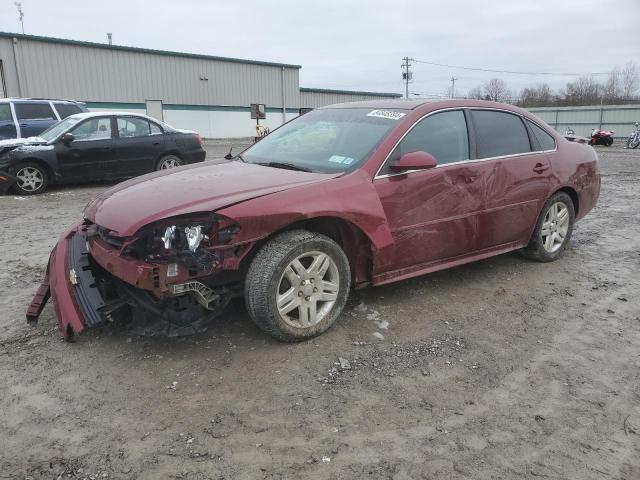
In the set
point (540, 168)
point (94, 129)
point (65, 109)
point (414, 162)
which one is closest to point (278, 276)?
point (414, 162)

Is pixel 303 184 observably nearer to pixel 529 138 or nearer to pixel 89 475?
pixel 89 475

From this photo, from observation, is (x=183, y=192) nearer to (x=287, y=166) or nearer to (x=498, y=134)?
(x=287, y=166)

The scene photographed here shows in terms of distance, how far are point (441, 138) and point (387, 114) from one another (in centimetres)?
47

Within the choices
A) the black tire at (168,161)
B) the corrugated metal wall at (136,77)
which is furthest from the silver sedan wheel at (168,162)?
the corrugated metal wall at (136,77)

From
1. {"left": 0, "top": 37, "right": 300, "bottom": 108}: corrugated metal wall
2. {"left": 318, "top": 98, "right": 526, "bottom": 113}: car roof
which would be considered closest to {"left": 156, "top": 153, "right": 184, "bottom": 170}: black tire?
{"left": 318, "top": 98, "right": 526, "bottom": 113}: car roof

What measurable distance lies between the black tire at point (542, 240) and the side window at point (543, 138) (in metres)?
0.48

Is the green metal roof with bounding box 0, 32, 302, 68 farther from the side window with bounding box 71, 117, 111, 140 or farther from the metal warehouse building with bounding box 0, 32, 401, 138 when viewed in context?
the side window with bounding box 71, 117, 111, 140

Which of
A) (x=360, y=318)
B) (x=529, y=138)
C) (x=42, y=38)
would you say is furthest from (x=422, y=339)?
(x=42, y=38)

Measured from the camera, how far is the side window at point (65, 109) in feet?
38.4

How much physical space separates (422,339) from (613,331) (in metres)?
1.40

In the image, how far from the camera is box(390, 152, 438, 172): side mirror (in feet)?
12.1

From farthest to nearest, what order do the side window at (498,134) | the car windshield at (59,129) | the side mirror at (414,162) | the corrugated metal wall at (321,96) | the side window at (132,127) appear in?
the corrugated metal wall at (321,96) < the side window at (132,127) < the car windshield at (59,129) < the side window at (498,134) < the side mirror at (414,162)

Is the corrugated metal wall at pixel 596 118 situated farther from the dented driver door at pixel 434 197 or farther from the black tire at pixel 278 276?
the black tire at pixel 278 276

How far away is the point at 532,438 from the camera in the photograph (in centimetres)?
254
